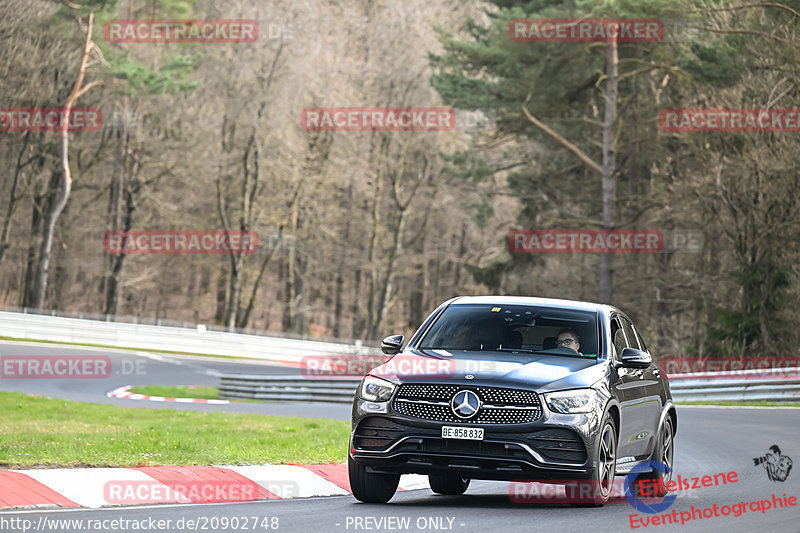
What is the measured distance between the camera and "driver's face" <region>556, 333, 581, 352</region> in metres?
9.95

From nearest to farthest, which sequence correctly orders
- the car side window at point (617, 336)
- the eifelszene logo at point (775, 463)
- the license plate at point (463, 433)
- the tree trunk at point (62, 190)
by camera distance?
the license plate at point (463, 433), the car side window at point (617, 336), the eifelszene logo at point (775, 463), the tree trunk at point (62, 190)

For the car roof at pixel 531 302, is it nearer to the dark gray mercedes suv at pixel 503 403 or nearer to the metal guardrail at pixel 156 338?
the dark gray mercedes suv at pixel 503 403

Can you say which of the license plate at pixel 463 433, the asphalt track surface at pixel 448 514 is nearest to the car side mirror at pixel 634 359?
the asphalt track surface at pixel 448 514

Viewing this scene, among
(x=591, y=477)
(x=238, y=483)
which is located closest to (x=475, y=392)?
(x=591, y=477)

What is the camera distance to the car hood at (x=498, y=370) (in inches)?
351

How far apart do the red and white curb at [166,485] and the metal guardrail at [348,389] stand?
52.4ft

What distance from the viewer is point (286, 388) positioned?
30.2 m

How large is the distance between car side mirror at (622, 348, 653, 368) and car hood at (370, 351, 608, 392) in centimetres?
32

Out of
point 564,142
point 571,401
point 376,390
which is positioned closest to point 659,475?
point 571,401

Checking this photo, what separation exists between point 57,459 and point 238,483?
1.79m

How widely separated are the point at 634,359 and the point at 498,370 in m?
1.45

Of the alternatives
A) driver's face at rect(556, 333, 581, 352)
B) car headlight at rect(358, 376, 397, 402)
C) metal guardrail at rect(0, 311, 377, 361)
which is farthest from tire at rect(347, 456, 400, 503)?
metal guardrail at rect(0, 311, 377, 361)

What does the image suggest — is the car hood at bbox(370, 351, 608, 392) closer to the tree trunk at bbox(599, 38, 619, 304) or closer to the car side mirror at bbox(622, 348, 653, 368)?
the car side mirror at bbox(622, 348, 653, 368)

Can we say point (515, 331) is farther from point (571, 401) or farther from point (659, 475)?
point (659, 475)
